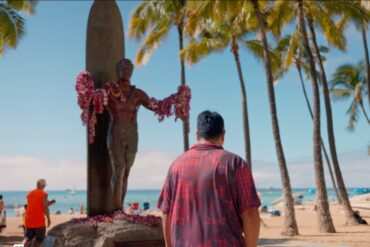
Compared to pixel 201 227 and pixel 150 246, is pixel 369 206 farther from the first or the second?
pixel 201 227

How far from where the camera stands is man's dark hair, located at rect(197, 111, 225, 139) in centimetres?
298

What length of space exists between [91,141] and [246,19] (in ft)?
42.6

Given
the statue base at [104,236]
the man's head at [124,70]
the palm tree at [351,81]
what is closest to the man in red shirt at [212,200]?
the statue base at [104,236]

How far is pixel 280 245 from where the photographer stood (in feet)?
39.0

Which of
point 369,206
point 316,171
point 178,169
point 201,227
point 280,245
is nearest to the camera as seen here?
point 201,227

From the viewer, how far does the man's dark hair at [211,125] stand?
2.98 meters

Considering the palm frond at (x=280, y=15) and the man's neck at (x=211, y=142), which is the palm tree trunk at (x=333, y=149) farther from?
the man's neck at (x=211, y=142)

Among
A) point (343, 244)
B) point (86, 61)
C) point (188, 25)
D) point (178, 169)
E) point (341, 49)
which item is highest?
point (188, 25)

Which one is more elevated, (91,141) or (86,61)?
(86,61)

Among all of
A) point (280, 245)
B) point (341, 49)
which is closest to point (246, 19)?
point (341, 49)

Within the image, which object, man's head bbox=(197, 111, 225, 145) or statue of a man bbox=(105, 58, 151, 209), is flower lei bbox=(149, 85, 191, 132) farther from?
man's head bbox=(197, 111, 225, 145)

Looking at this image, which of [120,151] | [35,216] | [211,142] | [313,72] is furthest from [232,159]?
[313,72]

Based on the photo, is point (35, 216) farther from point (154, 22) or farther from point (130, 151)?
point (154, 22)

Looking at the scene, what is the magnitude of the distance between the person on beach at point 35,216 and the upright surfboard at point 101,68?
1.36 meters
